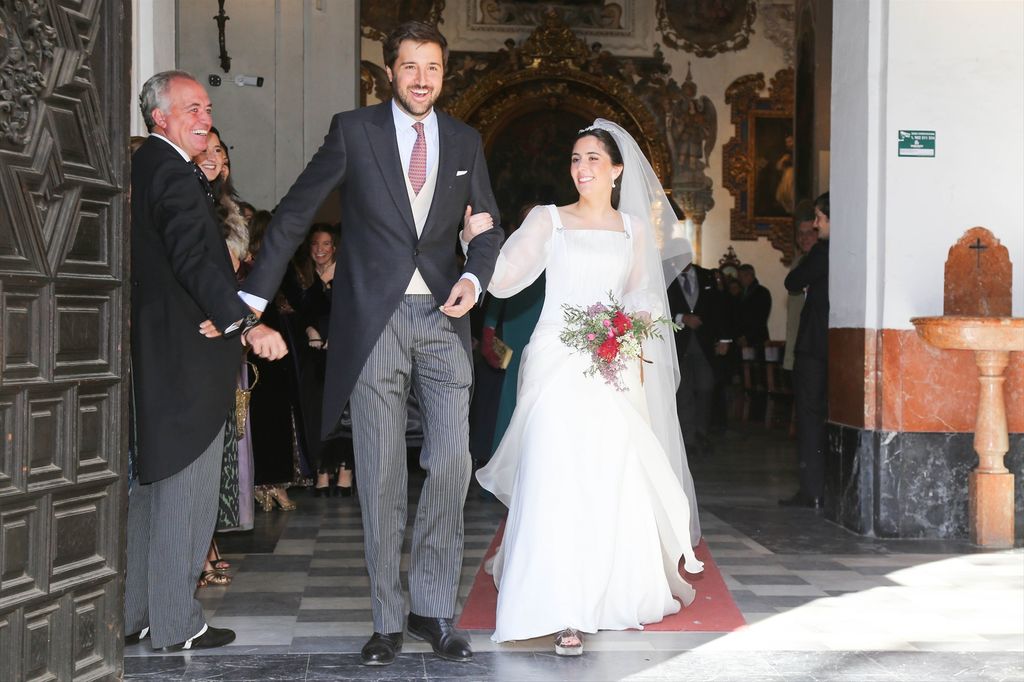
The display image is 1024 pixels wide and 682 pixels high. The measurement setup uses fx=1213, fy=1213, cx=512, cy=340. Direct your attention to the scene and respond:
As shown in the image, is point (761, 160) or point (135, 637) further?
point (761, 160)

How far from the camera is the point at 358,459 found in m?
4.00

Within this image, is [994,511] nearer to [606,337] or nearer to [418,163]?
[606,337]

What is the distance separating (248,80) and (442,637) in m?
7.00

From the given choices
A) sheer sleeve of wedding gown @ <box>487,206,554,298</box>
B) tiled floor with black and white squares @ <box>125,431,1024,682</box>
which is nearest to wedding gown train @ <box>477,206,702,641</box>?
sheer sleeve of wedding gown @ <box>487,206,554,298</box>

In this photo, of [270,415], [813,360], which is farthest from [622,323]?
[813,360]

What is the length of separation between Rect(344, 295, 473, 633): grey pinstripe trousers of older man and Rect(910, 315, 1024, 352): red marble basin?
3096mm

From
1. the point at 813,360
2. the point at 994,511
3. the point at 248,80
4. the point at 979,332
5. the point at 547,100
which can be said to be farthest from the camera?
the point at 547,100

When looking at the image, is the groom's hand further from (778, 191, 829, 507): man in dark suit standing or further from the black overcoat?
(778, 191, 829, 507): man in dark suit standing

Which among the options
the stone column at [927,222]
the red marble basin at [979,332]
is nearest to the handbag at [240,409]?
the stone column at [927,222]

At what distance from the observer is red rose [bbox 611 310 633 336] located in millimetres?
4473

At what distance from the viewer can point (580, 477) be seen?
4340 mm

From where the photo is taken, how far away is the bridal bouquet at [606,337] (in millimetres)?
4457

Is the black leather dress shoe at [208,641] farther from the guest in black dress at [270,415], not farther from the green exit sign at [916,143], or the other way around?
the green exit sign at [916,143]

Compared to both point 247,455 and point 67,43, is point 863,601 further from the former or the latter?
point 67,43
